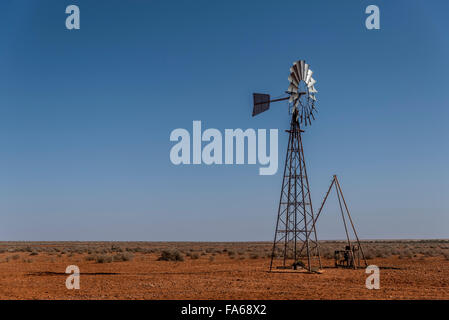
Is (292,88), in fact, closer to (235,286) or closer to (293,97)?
(293,97)

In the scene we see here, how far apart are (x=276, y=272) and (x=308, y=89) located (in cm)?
952

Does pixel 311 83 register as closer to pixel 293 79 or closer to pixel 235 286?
pixel 293 79

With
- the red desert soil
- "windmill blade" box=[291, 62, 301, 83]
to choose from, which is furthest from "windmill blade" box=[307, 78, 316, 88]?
the red desert soil

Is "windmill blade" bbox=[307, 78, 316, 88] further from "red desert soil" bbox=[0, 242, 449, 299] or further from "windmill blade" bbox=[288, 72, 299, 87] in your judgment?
"red desert soil" bbox=[0, 242, 449, 299]

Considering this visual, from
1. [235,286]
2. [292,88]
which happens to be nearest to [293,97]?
[292,88]

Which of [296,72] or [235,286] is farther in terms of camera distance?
[296,72]

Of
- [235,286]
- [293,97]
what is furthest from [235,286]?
[293,97]

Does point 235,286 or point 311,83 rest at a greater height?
point 311,83

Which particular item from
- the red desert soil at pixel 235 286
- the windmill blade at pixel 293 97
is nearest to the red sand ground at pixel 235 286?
the red desert soil at pixel 235 286

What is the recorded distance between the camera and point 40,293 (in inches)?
623

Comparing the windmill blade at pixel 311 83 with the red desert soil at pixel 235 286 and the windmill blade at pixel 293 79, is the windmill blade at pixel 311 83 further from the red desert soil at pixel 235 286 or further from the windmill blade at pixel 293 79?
the red desert soil at pixel 235 286
